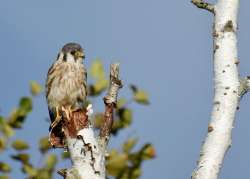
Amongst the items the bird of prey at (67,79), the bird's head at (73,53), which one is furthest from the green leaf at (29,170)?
the bird's head at (73,53)

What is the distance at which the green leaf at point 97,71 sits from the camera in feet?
9.52

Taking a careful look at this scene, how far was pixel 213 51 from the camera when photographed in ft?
13.6

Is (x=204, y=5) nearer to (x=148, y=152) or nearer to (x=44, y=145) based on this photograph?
(x=148, y=152)

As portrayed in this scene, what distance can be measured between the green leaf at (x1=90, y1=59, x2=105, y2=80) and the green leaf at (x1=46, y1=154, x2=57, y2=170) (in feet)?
2.61

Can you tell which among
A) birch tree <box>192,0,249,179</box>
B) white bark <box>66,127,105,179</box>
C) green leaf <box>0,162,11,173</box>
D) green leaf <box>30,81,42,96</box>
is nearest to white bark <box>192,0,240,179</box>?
birch tree <box>192,0,249,179</box>

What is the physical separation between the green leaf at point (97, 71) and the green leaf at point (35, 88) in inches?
16.7

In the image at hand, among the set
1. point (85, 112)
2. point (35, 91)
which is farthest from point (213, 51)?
point (35, 91)

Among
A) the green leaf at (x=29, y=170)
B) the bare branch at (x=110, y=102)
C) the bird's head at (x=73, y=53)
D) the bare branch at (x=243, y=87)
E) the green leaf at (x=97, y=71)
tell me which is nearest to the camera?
the green leaf at (x=29, y=170)

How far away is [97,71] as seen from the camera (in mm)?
2918

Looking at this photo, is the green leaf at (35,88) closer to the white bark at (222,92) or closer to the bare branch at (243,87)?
the white bark at (222,92)

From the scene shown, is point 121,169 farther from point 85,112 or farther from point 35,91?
point 85,112

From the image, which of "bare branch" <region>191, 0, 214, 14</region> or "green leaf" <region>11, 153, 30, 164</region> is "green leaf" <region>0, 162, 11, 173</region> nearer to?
"green leaf" <region>11, 153, 30, 164</region>

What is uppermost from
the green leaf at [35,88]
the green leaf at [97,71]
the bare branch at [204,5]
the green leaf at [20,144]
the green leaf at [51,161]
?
the bare branch at [204,5]

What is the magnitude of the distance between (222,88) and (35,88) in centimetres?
168
